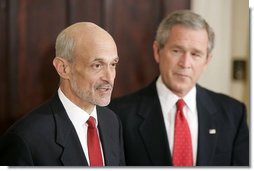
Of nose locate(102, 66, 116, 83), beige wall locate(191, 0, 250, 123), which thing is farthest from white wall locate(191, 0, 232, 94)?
nose locate(102, 66, 116, 83)

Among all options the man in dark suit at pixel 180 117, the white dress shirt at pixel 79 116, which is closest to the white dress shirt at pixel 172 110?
the man in dark suit at pixel 180 117

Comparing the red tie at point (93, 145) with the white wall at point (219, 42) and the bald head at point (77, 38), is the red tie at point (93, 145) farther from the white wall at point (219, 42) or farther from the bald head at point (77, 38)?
the white wall at point (219, 42)

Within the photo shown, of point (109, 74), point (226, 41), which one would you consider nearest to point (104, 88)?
point (109, 74)

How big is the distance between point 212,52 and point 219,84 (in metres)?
0.10

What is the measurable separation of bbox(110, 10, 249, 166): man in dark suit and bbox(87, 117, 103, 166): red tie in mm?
82

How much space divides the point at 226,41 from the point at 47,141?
0.62 m

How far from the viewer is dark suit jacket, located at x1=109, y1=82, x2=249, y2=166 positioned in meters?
1.39

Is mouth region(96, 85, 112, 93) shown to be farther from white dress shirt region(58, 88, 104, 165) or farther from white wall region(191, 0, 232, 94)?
white wall region(191, 0, 232, 94)

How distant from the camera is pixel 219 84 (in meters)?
1.39

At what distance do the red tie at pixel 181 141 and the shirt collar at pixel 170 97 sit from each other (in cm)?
A: 2

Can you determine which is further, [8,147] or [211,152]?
[211,152]

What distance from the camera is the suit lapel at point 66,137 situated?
132 cm

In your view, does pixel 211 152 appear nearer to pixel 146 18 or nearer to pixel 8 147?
pixel 146 18

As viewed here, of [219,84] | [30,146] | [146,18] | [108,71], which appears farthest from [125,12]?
[30,146]
